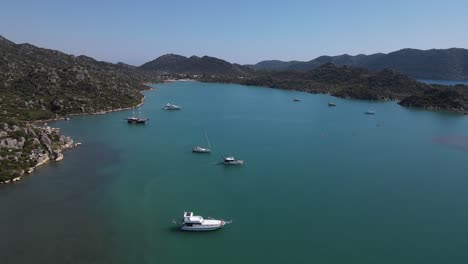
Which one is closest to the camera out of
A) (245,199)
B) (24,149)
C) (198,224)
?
(198,224)

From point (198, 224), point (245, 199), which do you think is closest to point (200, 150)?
point (245, 199)

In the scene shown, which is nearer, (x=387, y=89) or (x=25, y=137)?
(x=25, y=137)

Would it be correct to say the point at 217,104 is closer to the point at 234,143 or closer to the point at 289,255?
the point at 234,143

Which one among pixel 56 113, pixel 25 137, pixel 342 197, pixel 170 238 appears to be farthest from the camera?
pixel 56 113

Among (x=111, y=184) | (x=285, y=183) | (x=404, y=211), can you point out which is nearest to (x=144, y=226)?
Result: (x=111, y=184)

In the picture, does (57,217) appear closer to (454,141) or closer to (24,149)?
(24,149)

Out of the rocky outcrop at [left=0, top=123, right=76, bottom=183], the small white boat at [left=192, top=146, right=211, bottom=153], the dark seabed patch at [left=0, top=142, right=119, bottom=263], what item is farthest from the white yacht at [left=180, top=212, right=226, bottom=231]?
the small white boat at [left=192, top=146, right=211, bottom=153]
